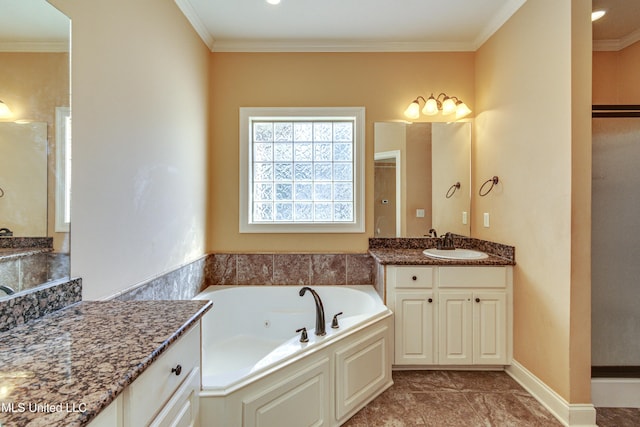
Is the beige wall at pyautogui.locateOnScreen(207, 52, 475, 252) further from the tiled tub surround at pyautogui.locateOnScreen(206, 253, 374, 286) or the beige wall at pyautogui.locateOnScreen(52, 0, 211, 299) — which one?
the beige wall at pyautogui.locateOnScreen(52, 0, 211, 299)

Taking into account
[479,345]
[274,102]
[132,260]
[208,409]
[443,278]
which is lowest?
[479,345]

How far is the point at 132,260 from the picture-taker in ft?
5.13

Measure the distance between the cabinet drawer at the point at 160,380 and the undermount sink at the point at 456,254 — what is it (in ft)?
6.12

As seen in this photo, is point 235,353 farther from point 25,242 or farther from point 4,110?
point 4,110

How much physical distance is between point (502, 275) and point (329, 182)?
164 cm

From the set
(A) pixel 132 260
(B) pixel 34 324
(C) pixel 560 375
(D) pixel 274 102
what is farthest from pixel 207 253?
(C) pixel 560 375

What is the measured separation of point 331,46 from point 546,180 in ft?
6.85

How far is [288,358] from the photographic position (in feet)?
4.77

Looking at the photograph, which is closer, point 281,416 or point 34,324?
point 34,324

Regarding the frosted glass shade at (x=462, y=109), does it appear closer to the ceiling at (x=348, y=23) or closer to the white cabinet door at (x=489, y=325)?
the ceiling at (x=348, y=23)

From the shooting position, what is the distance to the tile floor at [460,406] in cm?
173

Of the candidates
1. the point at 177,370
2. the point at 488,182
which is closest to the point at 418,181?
the point at 488,182

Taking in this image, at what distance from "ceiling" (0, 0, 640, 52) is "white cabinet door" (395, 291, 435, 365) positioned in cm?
221

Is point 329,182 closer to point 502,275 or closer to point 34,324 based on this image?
point 502,275
